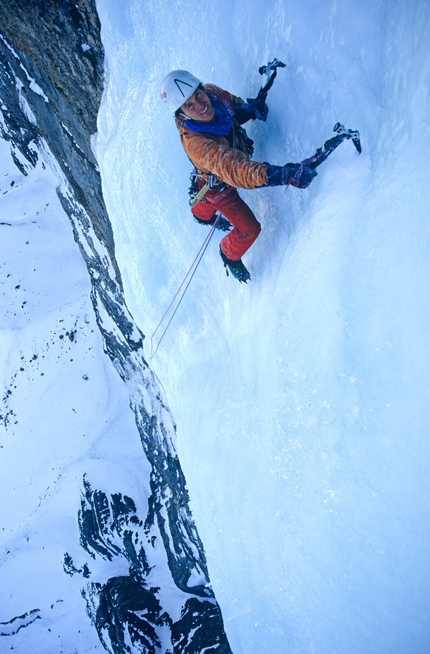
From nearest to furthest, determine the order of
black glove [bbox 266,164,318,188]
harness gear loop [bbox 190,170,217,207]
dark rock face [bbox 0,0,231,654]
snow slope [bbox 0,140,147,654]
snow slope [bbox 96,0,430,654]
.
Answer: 1. snow slope [bbox 96,0,430,654]
2. black glove [bbox 266,164,318,188]
3. harness gear loop [bbox 190,170,217,207]
4. dark rock face [bbox 0,0,231,654]
5. snow slope [bbox 0,140,147,654]

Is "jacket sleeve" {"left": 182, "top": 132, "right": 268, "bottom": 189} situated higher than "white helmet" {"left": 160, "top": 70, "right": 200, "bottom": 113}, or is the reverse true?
"white helmet" {"left": 160, "top": 70, "right": 200, "bottom": 113}

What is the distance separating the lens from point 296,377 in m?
1.97

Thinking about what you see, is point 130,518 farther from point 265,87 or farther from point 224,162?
point 265,87

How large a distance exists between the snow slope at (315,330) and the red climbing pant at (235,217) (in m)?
0.17

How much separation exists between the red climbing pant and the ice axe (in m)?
0.41

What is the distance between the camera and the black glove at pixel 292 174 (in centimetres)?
176

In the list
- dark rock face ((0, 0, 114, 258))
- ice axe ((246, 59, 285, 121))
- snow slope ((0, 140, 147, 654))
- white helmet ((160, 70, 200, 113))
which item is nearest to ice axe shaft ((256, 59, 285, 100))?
ice axe ((246, 59, 285, 121))

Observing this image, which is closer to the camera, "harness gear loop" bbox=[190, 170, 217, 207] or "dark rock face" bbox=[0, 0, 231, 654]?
"harness gear loop" bbox=[190, 170, 217, 207]

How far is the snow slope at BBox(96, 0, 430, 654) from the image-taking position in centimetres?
152

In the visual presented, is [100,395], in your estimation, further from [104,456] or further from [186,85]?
[186,85]

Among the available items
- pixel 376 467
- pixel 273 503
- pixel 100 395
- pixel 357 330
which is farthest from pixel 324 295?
pixel 100 395

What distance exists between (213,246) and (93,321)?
4.34 metres

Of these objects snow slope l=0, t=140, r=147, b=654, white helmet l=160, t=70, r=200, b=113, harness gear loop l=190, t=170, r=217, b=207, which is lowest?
harness gear loop l=190, t=170, r=217, b=207

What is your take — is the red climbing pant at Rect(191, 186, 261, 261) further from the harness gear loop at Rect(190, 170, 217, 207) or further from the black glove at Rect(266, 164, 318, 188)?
the black glove at Rect(266, 164, 318, 188)
